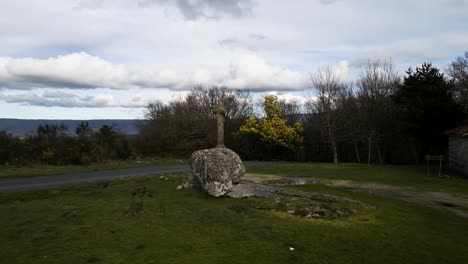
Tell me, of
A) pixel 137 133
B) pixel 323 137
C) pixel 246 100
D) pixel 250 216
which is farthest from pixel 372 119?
pixel 250 216

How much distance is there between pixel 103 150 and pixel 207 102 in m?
20.9

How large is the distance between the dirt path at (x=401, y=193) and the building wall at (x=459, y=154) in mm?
10308

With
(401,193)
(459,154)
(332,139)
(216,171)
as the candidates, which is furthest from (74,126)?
(459,154)

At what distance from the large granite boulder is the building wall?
19.1 metres

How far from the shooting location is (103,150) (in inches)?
1412

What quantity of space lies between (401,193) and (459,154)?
546 inches

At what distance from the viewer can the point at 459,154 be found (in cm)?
2972

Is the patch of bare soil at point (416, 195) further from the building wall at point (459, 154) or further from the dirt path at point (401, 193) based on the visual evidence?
the building wall at point (459, 154)

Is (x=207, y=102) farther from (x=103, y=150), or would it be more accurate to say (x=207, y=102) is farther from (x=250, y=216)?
(x=250, y=216)

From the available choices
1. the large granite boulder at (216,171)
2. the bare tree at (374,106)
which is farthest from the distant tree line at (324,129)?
the large granite boulder at (216,171)

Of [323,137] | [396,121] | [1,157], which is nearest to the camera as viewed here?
[1,157]

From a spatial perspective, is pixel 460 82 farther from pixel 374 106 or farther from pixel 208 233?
pixel 208 233

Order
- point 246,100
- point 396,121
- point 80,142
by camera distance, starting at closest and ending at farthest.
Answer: point 80,142, point 396,121, point 246,100

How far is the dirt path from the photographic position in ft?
51.8
